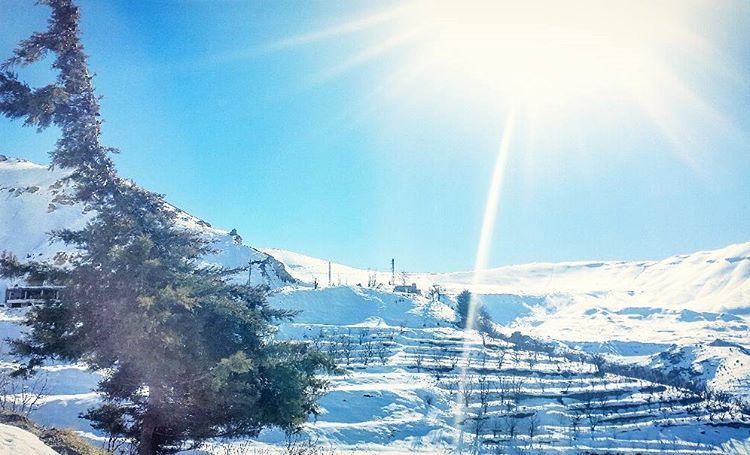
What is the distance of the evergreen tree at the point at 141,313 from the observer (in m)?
7.99

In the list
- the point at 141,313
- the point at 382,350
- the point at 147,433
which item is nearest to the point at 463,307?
the point at 382,350

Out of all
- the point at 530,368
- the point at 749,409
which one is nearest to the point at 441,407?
the point at 530,368

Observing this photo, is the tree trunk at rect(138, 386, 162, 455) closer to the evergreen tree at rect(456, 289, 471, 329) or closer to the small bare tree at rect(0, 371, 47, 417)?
the small bare tree at rect(0, 371, 47, 417)

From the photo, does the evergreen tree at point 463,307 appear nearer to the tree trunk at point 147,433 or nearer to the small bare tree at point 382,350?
the small bare tree at point 382,350

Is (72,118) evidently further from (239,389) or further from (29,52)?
(239,389)

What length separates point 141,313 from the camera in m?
7.56

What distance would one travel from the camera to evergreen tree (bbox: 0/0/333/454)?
26.2ft

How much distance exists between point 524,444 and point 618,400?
3336 centimetres

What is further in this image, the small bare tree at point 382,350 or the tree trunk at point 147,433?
the small bare tree at point 382,350

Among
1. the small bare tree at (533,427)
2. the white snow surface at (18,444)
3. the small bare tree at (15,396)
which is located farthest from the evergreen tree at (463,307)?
the white snow surface at (18,444)

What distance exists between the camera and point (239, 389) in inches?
344

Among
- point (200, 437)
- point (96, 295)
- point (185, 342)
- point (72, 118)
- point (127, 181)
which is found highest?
point (72, 118)

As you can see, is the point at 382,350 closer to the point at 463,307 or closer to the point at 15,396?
the point at 463,307

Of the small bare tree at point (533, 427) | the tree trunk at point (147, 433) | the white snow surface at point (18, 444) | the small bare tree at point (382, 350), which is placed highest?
the white snow surface at point (18, 444)
